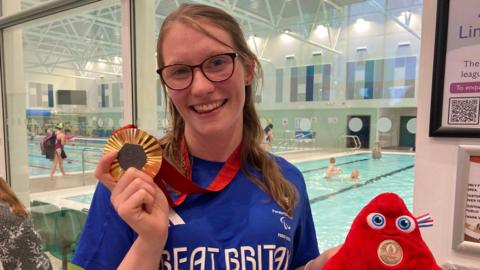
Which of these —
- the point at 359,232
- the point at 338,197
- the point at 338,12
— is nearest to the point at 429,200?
the point at 359,232

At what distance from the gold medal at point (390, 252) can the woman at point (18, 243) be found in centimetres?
150

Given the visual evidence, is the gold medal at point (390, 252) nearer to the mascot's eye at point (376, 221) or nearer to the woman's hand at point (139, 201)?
the mascot's eye at point (376, 221)

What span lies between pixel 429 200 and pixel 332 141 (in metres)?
6.61

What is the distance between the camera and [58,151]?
4.46 meters

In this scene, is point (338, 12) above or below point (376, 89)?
above

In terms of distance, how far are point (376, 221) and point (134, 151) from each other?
1.44 ft

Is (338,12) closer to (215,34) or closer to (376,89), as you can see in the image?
(376,89)

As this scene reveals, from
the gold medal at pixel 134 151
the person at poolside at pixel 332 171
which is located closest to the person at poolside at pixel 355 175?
the person at poolside at pixel 332 171

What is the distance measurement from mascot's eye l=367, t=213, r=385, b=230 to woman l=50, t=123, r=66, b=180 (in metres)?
4.08

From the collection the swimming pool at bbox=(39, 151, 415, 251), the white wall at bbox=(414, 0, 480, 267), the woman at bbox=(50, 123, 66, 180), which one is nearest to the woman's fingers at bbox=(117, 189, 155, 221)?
the white wall at bbox=(414, 0, 480, 267)

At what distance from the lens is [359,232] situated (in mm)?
600

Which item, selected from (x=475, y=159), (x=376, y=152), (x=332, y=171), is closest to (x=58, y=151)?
(x=475, y=159)

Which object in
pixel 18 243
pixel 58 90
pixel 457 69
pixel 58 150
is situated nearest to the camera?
pixel 457 69

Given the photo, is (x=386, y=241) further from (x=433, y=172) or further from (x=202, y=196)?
(x=433, y=172)
